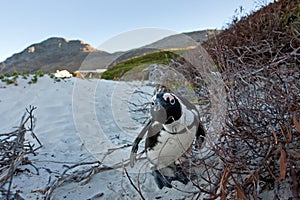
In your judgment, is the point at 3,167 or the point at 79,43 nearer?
the point at 3,167

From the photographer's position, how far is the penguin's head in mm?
1083

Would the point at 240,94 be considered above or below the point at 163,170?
above

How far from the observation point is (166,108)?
3.55 feet

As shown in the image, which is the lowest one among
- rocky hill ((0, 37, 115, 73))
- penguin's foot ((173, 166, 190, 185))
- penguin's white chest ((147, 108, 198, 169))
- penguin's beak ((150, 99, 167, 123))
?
penguin's foot ((173, 166, 190, 185))

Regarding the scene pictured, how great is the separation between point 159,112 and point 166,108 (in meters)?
0.04

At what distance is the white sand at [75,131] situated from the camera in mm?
1420

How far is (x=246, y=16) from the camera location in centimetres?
351

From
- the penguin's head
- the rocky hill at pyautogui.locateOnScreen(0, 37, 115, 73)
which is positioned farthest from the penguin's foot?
the rocky hill at pyautogui.locateOnScreen(0, 37, 115, 73)

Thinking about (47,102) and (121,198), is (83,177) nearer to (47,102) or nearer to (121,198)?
(121,198)

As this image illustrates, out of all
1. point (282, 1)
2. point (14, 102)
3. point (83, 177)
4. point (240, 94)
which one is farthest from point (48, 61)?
point (240, 94)

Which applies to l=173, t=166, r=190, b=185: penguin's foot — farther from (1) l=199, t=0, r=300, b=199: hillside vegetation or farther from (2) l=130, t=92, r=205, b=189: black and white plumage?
(1) l=199, t=0, r=300, b=199: hillside vegetation

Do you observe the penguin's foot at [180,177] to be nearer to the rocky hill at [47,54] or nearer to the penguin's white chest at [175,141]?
the penguin's white chest at [175,141]

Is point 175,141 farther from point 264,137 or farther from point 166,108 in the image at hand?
point 264,137

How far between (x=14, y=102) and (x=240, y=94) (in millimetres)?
3225
